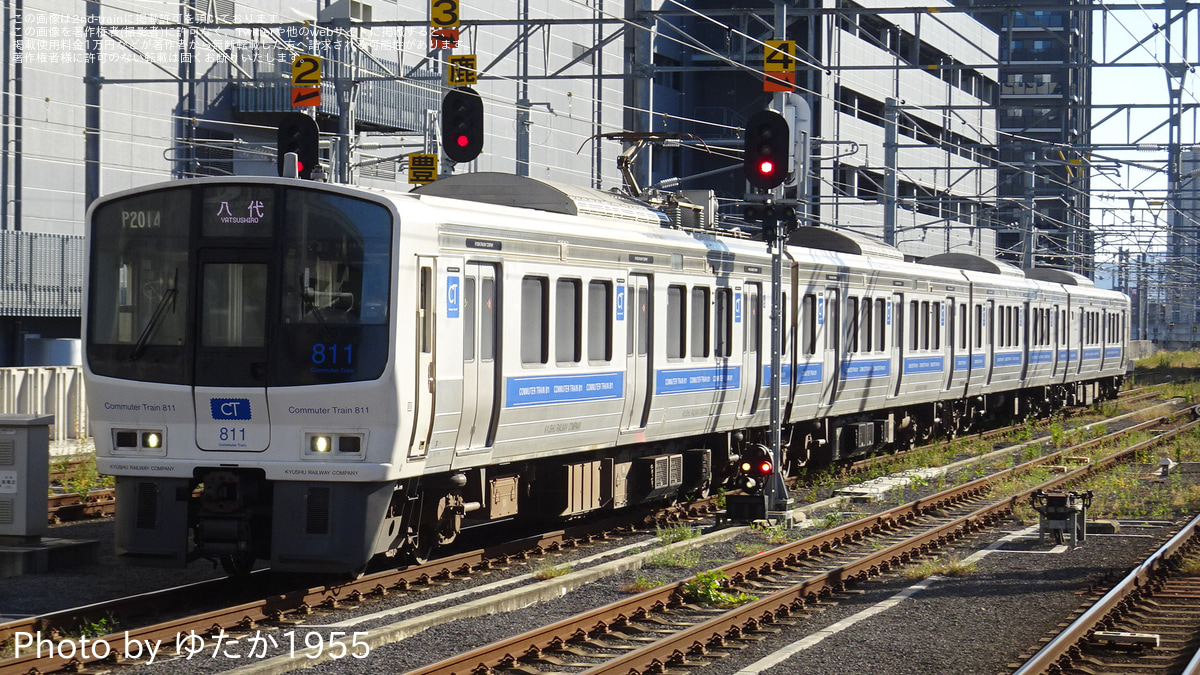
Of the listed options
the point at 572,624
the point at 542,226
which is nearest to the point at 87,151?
the point at 542,226

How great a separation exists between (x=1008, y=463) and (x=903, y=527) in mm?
7363

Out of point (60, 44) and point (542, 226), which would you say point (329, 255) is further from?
point (60, 44)

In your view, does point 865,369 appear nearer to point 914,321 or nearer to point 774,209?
point 914,321

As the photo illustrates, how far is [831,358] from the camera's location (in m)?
19.7

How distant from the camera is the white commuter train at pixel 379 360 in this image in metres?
10.4

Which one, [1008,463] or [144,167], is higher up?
[144,167]

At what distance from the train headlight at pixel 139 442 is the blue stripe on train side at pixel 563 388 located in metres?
2.79

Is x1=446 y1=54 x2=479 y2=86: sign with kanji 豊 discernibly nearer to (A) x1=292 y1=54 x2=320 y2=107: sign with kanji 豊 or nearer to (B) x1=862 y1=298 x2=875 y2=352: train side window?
(A) x1=292 y1=54 x2=320 y2=107: sign with kanji 豊

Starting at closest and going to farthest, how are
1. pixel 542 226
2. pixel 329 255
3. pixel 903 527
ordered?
1. pixel 329 255
2. pixel 542 226
3. pixel 903 527

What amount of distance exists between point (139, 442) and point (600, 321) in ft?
14.8

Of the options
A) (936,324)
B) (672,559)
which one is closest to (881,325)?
(936,324)

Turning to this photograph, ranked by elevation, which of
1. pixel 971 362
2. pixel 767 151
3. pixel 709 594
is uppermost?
pixel 767 151

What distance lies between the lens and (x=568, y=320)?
13.1m

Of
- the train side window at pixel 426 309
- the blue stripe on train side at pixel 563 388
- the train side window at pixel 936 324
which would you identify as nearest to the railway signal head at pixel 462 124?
the blue stripe on train side at pixel 563 388
